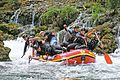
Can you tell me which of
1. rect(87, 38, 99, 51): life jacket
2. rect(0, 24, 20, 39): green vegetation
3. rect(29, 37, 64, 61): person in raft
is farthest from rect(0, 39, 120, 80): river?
rect(0, 24, 20, 39): green vegetation

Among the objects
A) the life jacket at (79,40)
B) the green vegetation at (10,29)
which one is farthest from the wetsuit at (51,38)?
the green vegetation at (10,29)

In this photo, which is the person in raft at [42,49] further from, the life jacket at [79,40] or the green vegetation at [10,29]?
the green vegetation at [10,29]

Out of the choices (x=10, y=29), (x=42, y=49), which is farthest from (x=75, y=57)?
(x=10, y=29)

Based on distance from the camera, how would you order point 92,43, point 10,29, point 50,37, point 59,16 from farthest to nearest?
point 10,29, point 59,16, point 50,37, point 92,43

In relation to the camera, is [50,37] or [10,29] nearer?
[50,37]

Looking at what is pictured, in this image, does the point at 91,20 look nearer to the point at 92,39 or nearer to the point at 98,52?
the point at 98,52

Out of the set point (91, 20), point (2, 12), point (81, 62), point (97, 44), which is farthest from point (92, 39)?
point (2, 12)

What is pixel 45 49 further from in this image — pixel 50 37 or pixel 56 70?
pixel 56 70

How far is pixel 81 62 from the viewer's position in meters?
16.4

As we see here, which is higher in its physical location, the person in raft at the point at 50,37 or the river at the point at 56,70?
the person in raft at the point at 50,37

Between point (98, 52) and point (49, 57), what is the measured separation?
3.77 meters

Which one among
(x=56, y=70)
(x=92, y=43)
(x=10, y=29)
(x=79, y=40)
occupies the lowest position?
(x=10, y=29)

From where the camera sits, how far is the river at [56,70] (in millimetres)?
13266

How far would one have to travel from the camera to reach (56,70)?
583 inches
